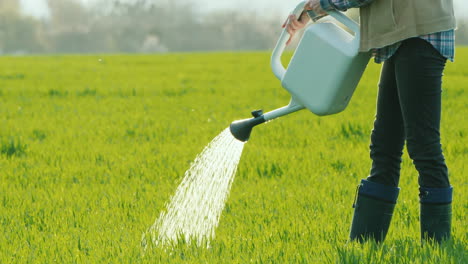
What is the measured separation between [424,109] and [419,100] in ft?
0.15

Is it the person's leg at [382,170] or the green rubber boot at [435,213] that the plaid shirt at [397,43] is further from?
the green rubber boot at [435,213]

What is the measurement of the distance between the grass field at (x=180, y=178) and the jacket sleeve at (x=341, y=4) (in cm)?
106

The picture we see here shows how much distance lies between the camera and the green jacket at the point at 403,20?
277cm

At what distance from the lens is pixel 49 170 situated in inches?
206

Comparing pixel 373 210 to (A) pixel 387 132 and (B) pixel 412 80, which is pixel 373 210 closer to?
(A) pixel 387 132

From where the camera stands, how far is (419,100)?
2832 mm

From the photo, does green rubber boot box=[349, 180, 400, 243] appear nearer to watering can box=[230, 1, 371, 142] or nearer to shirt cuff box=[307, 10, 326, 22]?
watering can box=[230, 1, 371, 142]

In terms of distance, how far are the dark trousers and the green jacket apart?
0.21 feet

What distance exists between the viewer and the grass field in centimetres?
321

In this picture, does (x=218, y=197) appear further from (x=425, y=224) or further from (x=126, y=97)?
(x=126, y=97)

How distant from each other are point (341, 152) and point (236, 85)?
23.1ft

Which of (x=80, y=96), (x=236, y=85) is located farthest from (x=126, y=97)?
(x=236, y=85)

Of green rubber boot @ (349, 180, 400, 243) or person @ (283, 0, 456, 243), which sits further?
green rubber boot @ (349, 180, 400, 243)

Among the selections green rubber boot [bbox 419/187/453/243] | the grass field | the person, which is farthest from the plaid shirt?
the grass field
